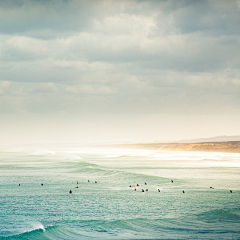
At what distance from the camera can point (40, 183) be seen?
48406 mm

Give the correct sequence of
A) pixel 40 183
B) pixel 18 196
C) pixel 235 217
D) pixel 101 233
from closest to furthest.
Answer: pixel 101 233 < pixel 235 217 < pixel 18 196 < pixel 40 183

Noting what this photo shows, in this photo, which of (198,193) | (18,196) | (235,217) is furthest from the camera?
(198,193)

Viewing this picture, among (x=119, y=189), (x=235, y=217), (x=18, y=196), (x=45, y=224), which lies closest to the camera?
(x=45, y=224)

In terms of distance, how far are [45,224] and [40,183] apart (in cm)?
2199

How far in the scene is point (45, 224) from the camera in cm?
2712

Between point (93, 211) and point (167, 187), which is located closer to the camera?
point (93, 211)

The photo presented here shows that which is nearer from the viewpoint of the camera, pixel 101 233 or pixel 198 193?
pixel 101 233

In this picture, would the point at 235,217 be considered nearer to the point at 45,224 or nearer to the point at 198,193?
the point at 198,193

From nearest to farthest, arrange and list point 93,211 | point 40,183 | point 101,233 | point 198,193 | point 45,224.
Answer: point 101,233
point 45,224
point 93,211
point 198,193
point 40,183

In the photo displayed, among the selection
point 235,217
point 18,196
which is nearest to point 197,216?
point 235,217

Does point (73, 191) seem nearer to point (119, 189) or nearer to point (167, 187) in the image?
point (119, 189)

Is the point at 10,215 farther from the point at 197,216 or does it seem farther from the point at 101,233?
the point at 197,216

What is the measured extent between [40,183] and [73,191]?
838 centimetres

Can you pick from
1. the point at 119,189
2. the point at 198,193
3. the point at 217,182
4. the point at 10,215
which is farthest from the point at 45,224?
the point at 217,182
